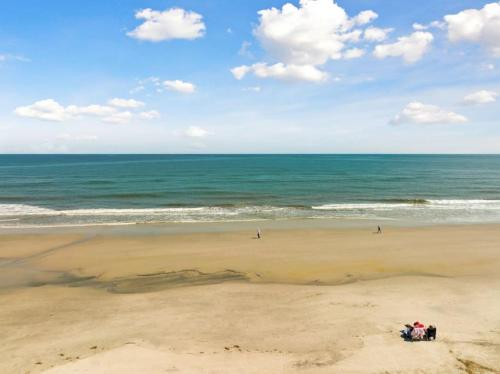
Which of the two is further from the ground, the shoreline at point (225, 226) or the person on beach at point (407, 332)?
the shoreline at point (225, 226)

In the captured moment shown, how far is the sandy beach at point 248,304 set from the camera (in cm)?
1110

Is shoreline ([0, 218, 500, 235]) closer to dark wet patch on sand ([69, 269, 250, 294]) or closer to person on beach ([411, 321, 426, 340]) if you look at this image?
dark wet patch on sand ([69, 269, 250, 294])

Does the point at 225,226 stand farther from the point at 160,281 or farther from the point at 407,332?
the point at 407,332

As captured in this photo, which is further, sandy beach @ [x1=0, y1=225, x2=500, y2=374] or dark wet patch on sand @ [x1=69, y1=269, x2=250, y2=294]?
dark wet patch on sand @ [x1=69, y1=269, x2=250, y2=294]

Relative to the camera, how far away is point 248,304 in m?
15.4

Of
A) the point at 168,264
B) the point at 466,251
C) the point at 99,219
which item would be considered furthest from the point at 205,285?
the point at 99,219

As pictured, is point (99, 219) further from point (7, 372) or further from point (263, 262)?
point (7, 372)

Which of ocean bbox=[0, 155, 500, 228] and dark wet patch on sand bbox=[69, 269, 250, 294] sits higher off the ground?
ocean bbox=[0, 155, 500, 228]

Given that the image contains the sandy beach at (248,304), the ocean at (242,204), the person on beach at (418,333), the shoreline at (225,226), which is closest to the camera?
the sandy beach at (248,304)

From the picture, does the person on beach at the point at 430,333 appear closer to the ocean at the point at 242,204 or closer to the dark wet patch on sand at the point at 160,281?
the dark wet patch on sand at the point at 160,281

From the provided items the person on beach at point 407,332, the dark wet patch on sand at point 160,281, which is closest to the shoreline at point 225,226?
the dark wet patch on sand at point 160,281

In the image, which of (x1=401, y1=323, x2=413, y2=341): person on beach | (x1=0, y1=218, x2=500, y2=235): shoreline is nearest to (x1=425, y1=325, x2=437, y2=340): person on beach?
(x1=401, y1=323, x2=413, y2=341): person on beach

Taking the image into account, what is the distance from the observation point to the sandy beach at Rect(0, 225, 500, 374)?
36.4ft

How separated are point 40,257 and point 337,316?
20509 mm
